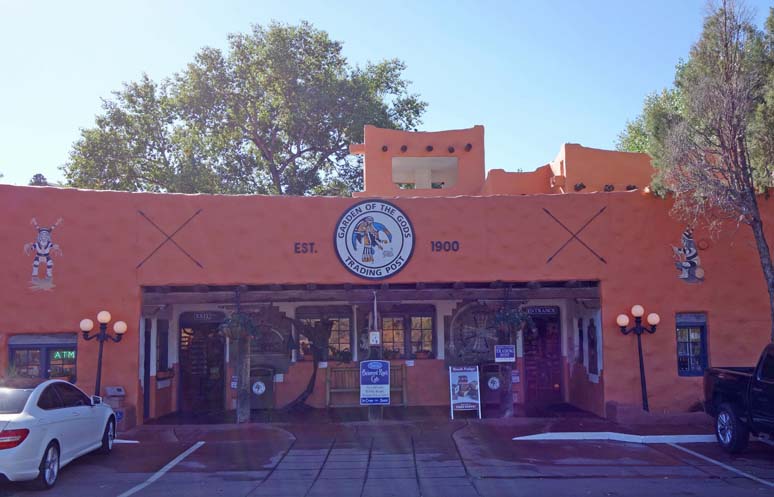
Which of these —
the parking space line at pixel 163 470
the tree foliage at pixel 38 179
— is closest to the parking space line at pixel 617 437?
the parking space line at pixel 163 470

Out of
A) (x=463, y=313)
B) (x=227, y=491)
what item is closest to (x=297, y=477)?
(x=227, y=491)

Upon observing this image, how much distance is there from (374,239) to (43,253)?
6690 mm

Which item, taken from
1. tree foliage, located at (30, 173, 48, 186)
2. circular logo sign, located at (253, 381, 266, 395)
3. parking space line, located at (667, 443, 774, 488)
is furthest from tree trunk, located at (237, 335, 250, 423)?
tree foliage, located at (30, 173, 48, 186)

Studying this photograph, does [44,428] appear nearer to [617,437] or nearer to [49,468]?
[49,468]

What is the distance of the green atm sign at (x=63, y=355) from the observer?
15352mm

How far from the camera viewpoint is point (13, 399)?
33.8 feet

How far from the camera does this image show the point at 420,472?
36.9 feet

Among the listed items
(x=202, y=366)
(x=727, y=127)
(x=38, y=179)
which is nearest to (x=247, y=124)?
(x=38, y=179)

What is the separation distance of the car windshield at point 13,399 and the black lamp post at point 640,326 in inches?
430

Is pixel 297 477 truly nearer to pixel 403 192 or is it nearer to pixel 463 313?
pixel 463 313

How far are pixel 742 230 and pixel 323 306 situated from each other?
383 inches

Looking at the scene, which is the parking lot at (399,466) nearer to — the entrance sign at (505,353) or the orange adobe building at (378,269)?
the entrance sign at (505,353)

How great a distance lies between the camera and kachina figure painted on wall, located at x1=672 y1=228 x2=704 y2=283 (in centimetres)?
1581

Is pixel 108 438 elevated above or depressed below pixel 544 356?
below
